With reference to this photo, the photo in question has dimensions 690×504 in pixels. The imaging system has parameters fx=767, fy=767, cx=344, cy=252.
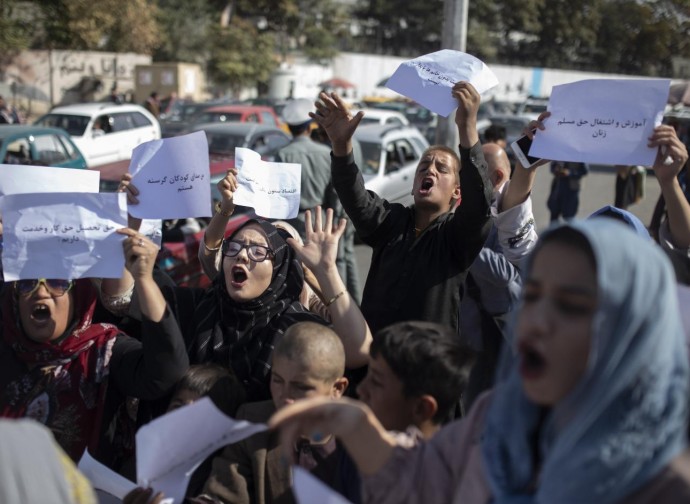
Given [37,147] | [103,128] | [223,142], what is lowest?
[103,128]

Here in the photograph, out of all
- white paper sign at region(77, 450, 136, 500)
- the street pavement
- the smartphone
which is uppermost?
the smartphone

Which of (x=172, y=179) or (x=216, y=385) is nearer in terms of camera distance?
(x=216, y=385)

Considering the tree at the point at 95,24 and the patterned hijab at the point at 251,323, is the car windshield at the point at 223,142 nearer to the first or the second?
the patterned hijab at the point at 251,323

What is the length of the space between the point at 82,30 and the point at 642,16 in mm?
43024

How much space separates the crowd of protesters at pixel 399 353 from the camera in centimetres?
134

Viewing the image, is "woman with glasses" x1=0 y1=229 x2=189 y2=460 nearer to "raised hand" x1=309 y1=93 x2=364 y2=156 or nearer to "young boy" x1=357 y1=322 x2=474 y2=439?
"young boy" x1=357 y1=322 x2=474 y2=439

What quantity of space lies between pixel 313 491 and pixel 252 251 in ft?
5.26

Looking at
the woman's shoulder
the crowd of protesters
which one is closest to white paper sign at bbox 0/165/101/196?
the crowd of protesters

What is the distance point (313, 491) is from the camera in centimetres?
157

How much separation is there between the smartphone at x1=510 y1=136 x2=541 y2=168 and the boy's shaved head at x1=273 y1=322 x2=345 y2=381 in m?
1.15

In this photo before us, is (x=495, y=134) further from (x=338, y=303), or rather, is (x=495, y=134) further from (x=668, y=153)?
(x=338, y=303)

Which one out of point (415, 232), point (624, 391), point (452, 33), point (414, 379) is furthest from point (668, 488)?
point (452, 33)

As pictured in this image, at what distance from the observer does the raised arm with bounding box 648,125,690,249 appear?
8.79 feet

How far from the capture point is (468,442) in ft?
5.60
